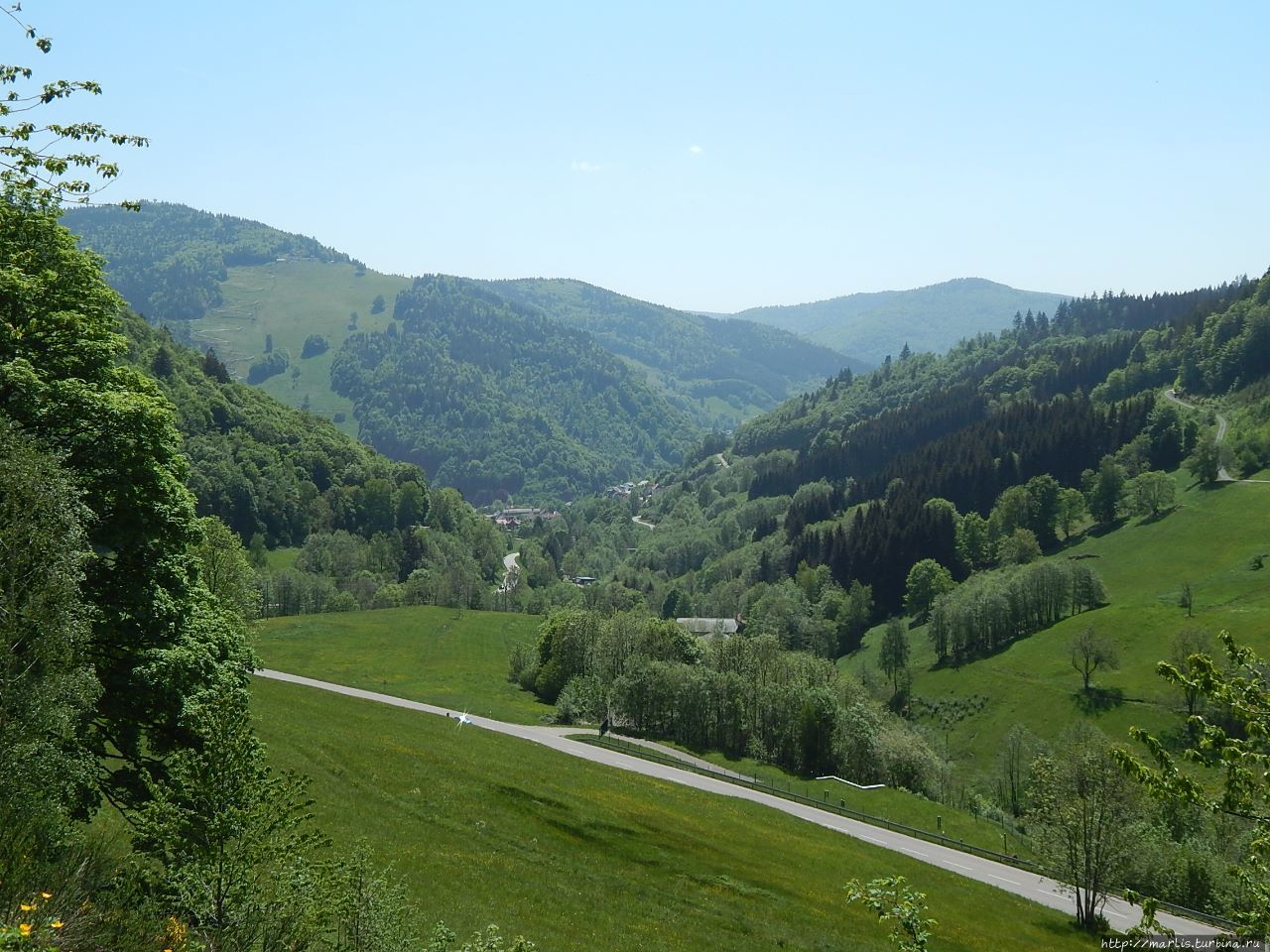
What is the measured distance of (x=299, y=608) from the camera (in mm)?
162000

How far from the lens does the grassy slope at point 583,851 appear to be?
3669 cm

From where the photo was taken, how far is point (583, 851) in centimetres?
4672

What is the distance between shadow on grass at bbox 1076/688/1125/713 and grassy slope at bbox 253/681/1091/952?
7612cm

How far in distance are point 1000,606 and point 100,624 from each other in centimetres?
15667

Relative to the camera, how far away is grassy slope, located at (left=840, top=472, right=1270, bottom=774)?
415 ft

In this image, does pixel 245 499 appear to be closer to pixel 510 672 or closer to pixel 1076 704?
pixel 510 672

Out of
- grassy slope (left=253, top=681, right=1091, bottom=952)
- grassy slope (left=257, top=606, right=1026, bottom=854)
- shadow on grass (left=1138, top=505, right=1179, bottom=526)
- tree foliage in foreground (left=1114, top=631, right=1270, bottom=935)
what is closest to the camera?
tree foliage in foreground (left=1114, top=631, right=1270, bottom=935)

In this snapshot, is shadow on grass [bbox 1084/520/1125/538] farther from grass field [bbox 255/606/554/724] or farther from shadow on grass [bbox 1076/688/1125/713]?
grass field [bbox 255/606/554/724]

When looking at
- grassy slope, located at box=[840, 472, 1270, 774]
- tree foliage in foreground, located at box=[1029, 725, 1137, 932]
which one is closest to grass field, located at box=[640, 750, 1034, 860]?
tree foliage in foreground, located at box=[1029, 725, 1137, 932]

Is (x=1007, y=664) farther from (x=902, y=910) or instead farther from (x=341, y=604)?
(x=902, y=910)

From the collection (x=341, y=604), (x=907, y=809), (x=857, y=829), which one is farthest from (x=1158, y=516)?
(x=341, y=604)

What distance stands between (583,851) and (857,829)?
119ft

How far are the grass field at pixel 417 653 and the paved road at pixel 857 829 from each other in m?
8.32

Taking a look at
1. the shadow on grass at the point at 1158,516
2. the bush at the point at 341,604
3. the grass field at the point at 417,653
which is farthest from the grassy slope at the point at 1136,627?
the bush at the point at 341,604
